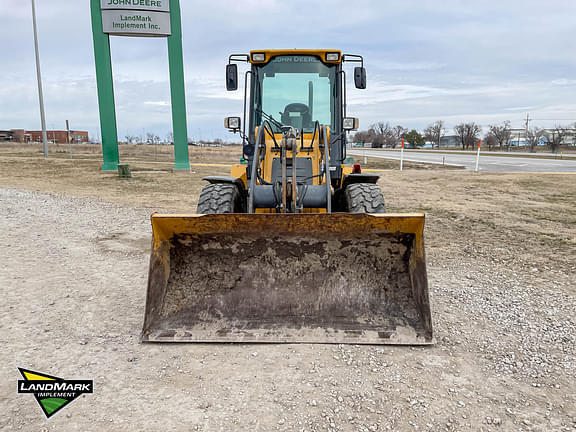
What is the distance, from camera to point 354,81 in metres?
5.22

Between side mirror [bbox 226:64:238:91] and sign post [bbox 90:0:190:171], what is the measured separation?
11.7 m

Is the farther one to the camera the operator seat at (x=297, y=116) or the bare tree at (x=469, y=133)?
the bare tree at (x=469, y=133)

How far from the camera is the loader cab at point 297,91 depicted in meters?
5.21

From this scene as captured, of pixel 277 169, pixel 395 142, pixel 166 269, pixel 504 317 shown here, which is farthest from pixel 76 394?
pixel 395 142

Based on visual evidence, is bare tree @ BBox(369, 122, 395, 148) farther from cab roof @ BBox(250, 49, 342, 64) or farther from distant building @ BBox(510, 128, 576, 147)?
cab roof @ BBox(250, 49, 342, 64)

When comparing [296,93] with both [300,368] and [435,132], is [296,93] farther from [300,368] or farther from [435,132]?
[435,132]

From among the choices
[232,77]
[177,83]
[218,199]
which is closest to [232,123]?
[232,77]

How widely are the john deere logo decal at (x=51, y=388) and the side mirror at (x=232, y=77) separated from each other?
3.74 m

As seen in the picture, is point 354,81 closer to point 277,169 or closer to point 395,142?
point 277,169

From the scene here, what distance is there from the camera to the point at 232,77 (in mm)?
5211

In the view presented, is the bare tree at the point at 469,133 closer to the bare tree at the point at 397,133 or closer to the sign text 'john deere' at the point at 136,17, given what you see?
the bare tree at the point at 397,133

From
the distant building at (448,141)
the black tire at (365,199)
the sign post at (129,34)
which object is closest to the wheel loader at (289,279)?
the black tire at (365,199)

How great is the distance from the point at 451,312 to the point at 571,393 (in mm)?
1212

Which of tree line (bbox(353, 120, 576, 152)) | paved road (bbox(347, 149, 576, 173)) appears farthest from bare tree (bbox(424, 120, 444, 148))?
paved road (bbox(347, 149, 576, 173))
